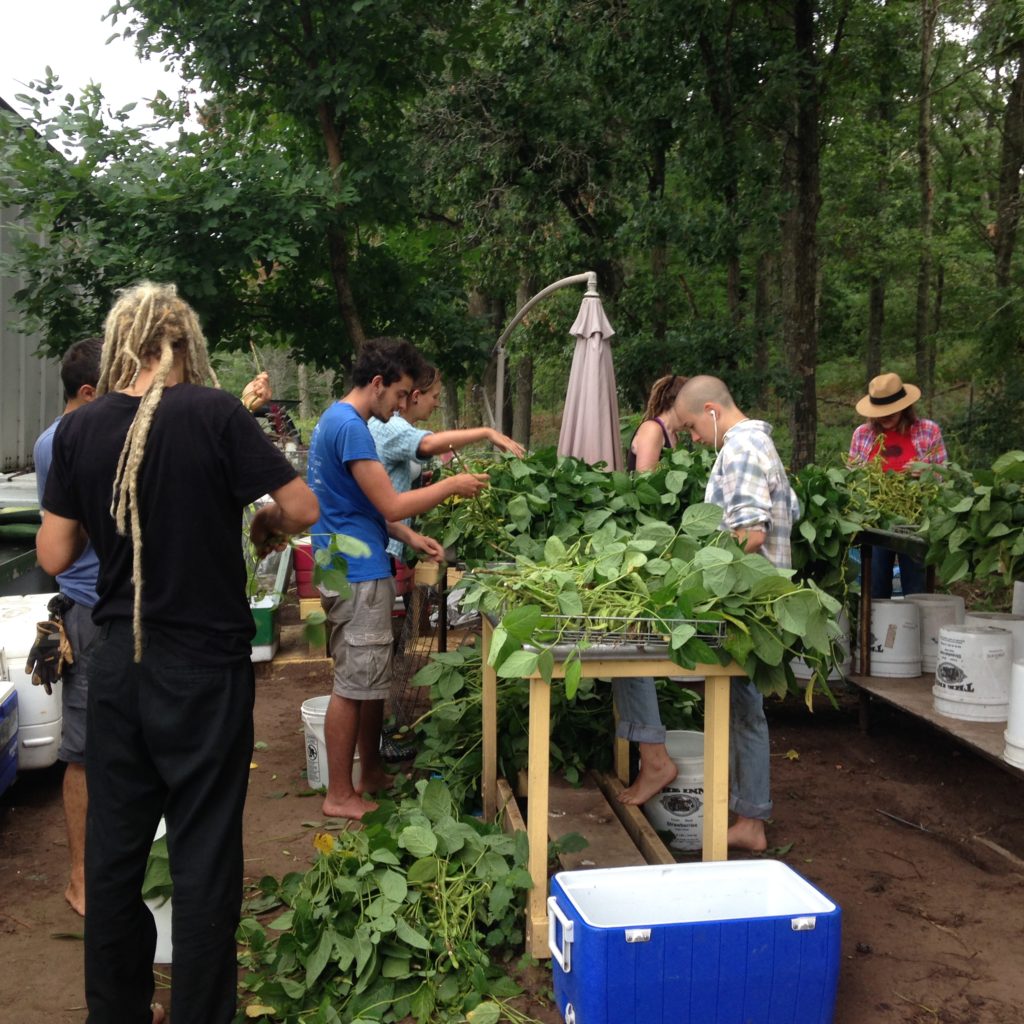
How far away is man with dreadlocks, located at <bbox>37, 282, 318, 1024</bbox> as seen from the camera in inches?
98.0

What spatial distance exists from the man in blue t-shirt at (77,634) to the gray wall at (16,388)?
559cm

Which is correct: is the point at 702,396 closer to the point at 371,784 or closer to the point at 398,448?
the point at 398,448

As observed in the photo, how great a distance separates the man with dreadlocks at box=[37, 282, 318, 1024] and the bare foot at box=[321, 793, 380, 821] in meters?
1.91

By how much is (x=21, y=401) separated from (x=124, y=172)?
8.71 feet

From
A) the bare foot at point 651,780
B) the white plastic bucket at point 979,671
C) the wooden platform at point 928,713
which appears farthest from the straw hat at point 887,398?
the bare foot at point 651,780

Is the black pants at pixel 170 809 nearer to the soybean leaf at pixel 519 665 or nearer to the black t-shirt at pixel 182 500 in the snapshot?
the black t-shirt at pixel 182 500

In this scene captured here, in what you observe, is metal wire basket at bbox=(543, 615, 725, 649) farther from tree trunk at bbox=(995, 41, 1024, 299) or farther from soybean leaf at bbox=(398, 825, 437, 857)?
tree trunk at bbox=(995, 41, 1024, 299)

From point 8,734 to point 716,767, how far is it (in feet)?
9.76

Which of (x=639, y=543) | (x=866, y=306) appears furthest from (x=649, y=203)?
(x=866, y=306)

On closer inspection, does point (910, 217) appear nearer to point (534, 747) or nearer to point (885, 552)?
point (885, 552)

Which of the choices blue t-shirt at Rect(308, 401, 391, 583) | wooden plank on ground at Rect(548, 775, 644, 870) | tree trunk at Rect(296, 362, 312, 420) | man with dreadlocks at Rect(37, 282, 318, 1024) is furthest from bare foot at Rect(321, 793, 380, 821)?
tree trunk at Rect(296, 362, 312, 420)

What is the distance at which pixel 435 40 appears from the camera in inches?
386

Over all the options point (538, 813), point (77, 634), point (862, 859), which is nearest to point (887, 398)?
point (862, 859)

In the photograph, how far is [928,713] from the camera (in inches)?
190
